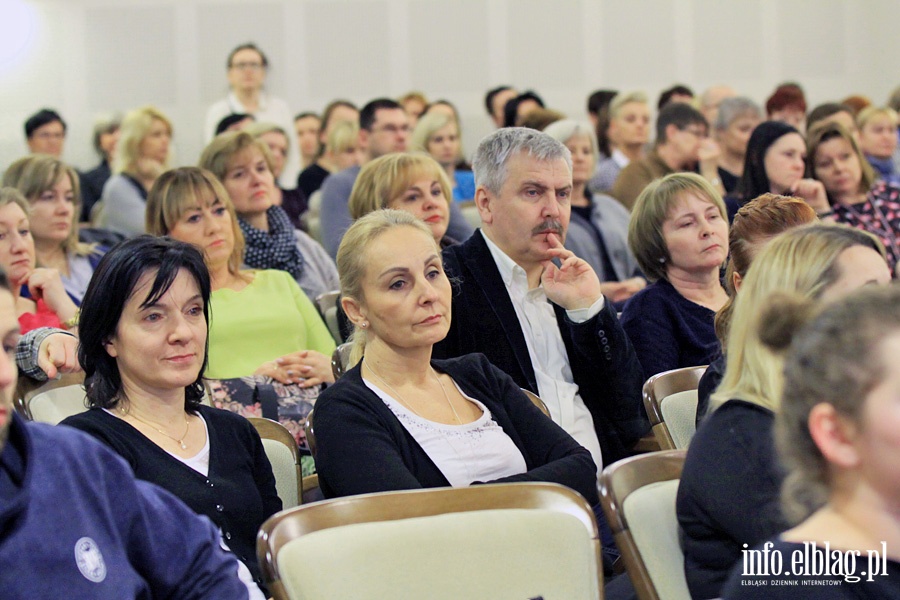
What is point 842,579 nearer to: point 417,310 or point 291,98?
point 417,310

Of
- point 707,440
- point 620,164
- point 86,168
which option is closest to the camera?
point 707,440

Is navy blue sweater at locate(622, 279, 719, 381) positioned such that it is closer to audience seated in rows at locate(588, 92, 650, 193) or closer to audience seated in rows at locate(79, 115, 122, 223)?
audience seated in rows at locate(588, 92, 650, 193)

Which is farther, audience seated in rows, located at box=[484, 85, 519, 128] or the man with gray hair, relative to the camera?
audience seated in rows, located at box=[484, 85, 519, 128]

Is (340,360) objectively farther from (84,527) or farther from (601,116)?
(601,116)

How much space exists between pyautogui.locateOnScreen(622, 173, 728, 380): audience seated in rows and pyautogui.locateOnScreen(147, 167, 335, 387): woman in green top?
0.95 metres

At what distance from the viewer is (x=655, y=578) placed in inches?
69.6

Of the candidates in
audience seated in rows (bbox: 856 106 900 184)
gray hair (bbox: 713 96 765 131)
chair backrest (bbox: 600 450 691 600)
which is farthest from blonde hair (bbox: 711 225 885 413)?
audience seated in rows (bbox: 856 106 900 184)

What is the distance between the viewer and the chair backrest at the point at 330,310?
359 cm

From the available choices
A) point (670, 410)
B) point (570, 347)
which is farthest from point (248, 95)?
point (670, 410)

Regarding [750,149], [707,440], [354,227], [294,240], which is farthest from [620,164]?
[707,440]

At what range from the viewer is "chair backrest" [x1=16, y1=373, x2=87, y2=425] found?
7.97 feet

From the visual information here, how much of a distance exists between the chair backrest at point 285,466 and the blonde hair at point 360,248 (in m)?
0.26

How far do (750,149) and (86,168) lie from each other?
5075 millimetres

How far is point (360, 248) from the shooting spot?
2420 mm
